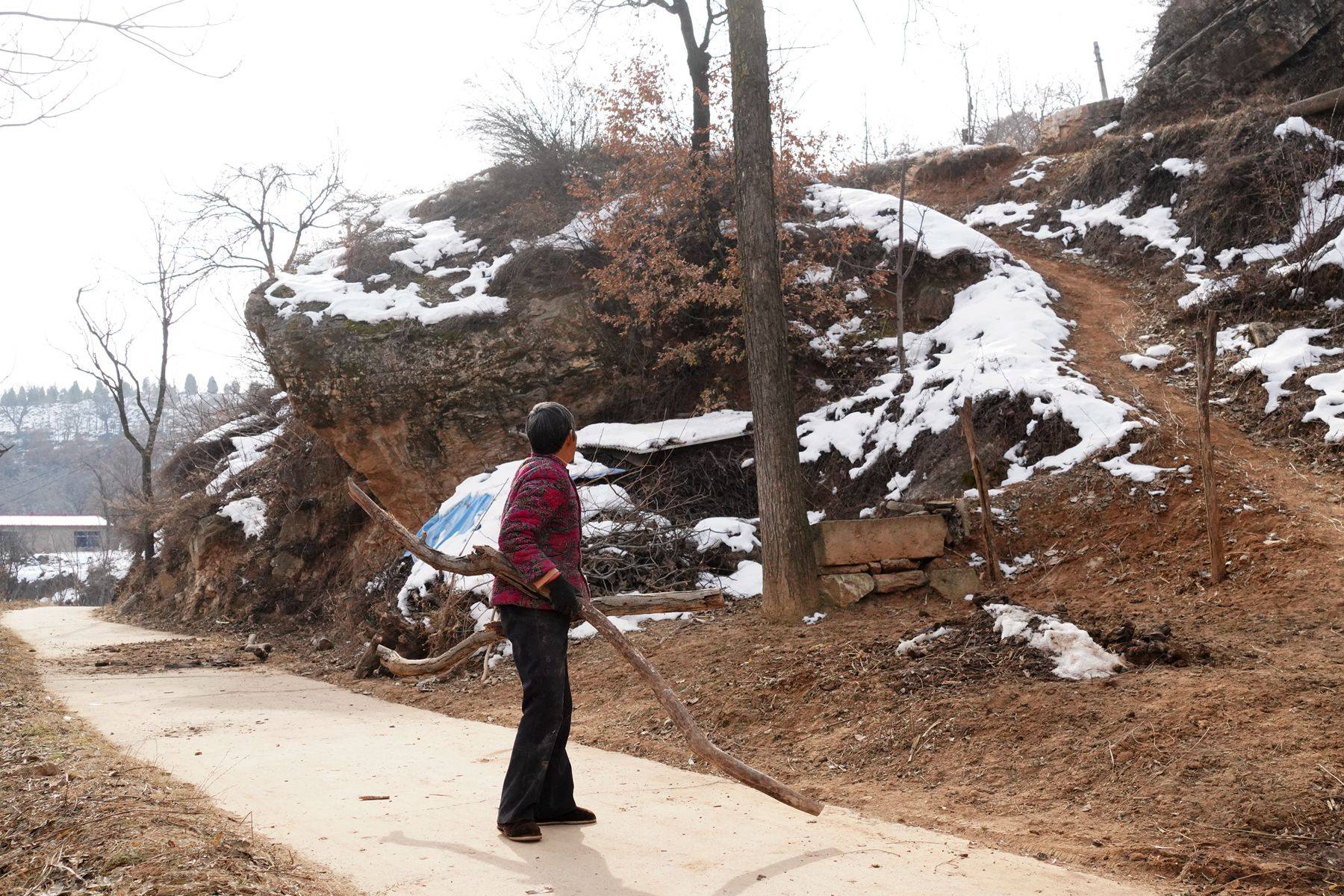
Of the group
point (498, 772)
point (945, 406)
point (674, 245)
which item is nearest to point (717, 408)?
point (674, 245)

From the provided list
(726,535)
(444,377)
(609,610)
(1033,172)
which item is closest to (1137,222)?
(1033,172)

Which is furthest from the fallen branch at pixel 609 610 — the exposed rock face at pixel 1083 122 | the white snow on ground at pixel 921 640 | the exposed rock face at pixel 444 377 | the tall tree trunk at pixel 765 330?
the exposed rock face at pixel 1083 122

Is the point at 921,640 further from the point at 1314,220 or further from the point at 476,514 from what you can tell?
the point at 1314,220

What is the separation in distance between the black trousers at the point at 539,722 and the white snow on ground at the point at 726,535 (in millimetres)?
6432

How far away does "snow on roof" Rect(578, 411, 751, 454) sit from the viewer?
41.4ft

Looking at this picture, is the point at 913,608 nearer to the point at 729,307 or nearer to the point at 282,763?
the point at 282,763

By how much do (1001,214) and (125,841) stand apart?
69.9 ft

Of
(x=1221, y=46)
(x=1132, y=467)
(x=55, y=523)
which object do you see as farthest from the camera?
(x=55, y=523)

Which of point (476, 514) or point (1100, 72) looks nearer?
point (476, 514)

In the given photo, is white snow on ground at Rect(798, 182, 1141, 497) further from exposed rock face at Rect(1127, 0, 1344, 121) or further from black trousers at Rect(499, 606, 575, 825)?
exposed rock face at Rect(1127, 0, 1344, 121)

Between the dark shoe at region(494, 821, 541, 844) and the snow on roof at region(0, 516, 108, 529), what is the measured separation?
66.4 m

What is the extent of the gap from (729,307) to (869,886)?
36.8ft

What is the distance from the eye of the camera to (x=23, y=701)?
24.7ft

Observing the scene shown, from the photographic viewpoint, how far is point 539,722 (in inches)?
147
